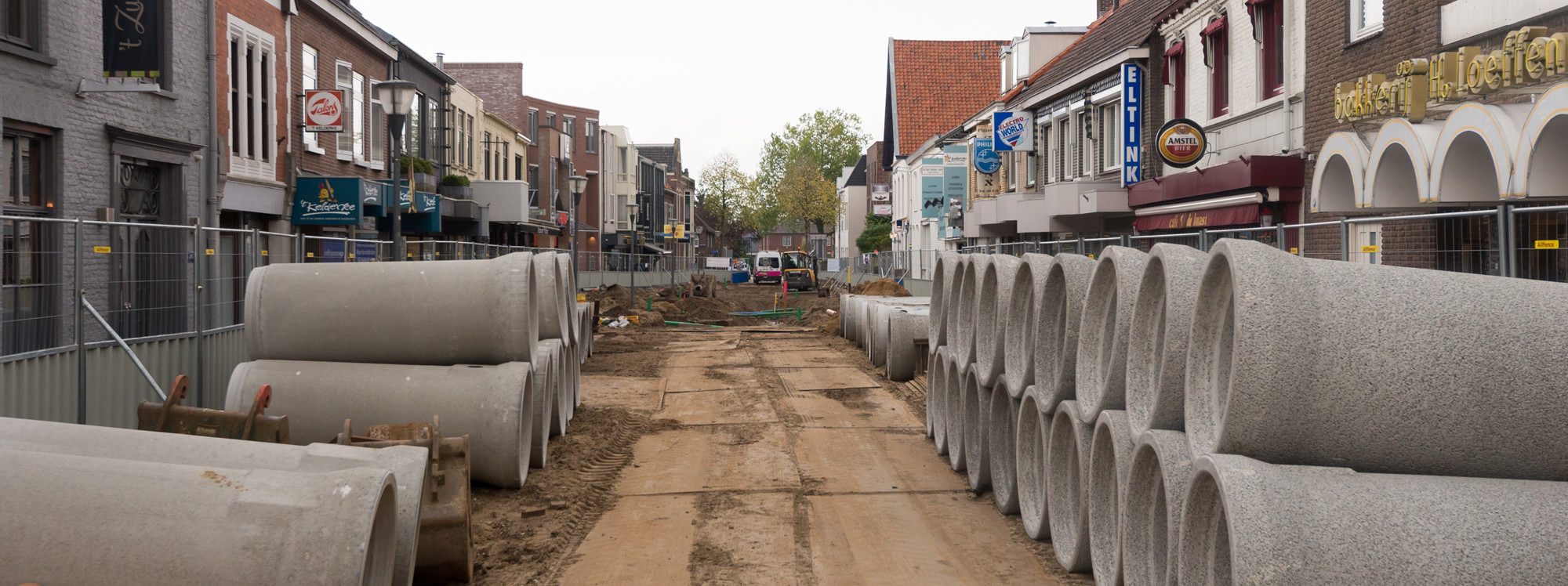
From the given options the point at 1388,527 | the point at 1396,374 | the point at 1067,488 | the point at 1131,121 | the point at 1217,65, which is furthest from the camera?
the point at 1131,121

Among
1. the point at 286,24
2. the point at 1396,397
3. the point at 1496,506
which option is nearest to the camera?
the point at 1496,506

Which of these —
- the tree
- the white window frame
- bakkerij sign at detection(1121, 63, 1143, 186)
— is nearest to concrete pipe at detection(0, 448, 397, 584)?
the white window frame

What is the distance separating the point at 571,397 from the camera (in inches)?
475

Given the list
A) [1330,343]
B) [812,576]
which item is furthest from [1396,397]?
[812,576]

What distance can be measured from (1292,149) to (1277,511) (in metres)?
14.4

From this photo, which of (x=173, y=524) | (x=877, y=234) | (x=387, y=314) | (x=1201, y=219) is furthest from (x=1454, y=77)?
(x=877, y=234)

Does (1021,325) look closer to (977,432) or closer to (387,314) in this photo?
(977,432)

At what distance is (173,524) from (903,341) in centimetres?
1247

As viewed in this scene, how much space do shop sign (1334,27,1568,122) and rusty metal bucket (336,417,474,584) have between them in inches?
387

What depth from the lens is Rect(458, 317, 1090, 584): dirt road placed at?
644 cm

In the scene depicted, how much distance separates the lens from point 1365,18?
14.2 metres

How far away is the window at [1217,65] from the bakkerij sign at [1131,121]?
2.91 metres

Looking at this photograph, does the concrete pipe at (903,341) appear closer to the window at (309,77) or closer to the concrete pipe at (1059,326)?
the concrete pipe at (1059,326)

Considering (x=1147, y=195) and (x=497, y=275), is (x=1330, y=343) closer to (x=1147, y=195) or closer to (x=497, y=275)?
(x=497, y=275)
